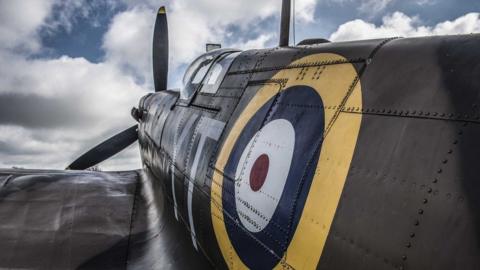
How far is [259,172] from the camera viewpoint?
3.70 meters

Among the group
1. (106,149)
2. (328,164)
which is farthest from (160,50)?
(328,164)

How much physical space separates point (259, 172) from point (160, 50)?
1145cm

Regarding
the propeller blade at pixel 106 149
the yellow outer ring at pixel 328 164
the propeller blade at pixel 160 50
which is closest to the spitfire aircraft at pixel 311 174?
the yellow outer ring at pixel 328 164

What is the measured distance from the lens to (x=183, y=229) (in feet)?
19.4

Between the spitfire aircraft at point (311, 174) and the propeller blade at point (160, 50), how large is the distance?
23.8 feet

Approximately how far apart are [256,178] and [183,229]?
2.59 meters

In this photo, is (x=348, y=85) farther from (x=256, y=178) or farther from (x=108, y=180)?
(x=108, y=180)

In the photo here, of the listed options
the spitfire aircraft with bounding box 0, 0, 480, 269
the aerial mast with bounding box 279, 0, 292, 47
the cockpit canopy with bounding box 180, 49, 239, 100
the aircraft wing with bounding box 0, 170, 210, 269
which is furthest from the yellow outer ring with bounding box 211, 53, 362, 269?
the aerial mast with bounding box 279, 0, 292, 47

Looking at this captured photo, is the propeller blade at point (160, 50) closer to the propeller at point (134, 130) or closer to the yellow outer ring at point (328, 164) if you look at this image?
the propeller at point (134, 130)

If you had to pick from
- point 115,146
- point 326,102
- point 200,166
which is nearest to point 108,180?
point 115,146

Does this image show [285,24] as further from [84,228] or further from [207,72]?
[84,228]

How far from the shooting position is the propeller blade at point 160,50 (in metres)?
14.0

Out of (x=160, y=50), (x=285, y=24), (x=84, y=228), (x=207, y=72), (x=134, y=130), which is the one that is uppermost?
(x=160, y=50)

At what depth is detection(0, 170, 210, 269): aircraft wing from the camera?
5883 mm
